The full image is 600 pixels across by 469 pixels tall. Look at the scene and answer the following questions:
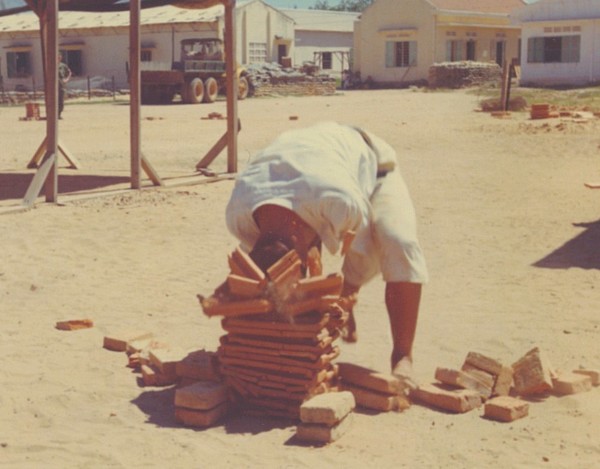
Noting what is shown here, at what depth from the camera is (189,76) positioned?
35688mm

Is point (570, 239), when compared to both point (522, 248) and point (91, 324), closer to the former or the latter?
point (522, 248)

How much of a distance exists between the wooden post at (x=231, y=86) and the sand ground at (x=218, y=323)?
755 millimetres

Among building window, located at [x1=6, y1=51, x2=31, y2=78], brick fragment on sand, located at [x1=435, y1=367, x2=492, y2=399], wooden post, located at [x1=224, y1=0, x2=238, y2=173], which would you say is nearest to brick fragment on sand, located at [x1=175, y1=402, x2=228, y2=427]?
brick fragment on sand, located at [x1=435, y1=367, x2=492, y2=399]

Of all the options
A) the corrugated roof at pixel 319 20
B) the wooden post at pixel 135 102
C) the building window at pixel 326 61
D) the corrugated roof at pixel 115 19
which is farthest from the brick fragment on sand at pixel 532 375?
the building window at pixel 326 61

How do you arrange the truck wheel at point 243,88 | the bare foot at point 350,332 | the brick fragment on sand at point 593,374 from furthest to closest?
1. the truck wheel at point 243,88
2. the bare foot at point 350,332
3. the brick fragment on sand at point 593,374

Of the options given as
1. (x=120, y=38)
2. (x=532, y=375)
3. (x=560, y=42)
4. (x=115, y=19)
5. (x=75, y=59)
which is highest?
(x=115, y=19)

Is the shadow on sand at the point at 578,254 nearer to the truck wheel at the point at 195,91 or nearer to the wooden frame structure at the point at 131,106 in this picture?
the wooden frame structure at the point at 131,106

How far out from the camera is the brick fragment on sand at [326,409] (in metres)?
4.41

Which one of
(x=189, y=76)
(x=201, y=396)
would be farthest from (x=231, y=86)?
(x=189, y=76)

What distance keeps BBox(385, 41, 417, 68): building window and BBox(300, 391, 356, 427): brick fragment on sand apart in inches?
1891

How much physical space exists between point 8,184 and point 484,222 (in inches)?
252

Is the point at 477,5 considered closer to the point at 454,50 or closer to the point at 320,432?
the point at 454,50

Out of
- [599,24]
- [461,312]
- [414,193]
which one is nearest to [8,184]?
[414,193]

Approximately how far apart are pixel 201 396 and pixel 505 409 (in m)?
1.39
